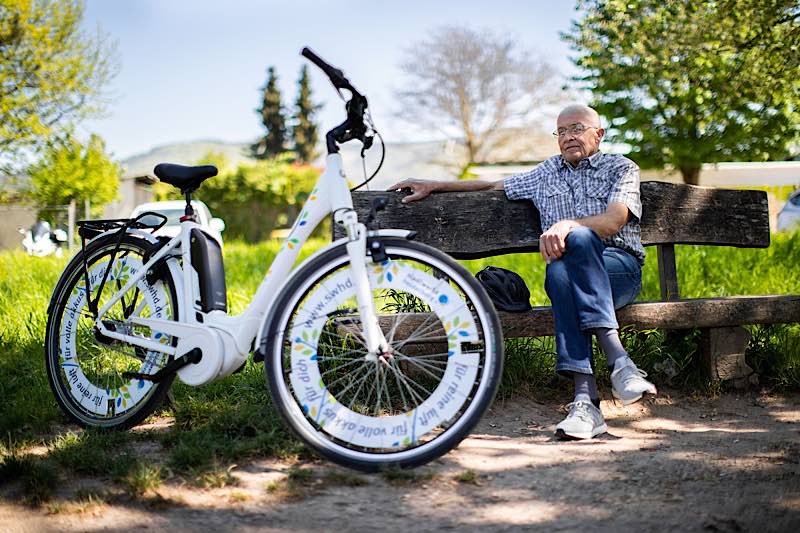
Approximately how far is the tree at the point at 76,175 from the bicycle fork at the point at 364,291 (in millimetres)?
18653

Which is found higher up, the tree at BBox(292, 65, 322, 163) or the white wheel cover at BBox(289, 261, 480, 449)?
the tree at BBox(292, 65, 322, 163)

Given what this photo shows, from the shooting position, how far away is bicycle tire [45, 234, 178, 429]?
3.56 meters

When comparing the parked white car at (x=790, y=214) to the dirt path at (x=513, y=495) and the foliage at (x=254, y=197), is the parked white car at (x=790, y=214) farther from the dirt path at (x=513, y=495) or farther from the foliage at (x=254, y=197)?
the foliage at (x=254, y=197)

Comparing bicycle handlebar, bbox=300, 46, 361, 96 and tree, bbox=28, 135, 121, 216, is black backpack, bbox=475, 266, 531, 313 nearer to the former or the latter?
bicycle handlebar, bbox=300, 46, 361, 96

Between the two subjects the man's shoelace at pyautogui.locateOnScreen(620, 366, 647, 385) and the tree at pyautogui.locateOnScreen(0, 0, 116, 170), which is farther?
the tree at pyautogui.locateOnScreen(0, 0, 116, 170)

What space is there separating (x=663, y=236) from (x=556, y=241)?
1286mm

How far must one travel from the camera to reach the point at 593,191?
3.96 meters

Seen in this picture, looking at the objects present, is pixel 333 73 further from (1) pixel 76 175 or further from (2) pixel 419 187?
(1) pixel 76 175

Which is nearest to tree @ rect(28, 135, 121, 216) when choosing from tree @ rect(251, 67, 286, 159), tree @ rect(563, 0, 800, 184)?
tree @ rect(563, 0, 800, 184)

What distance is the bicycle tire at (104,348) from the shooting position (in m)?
3.56

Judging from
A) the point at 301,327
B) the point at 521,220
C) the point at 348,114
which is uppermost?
the point at 348,114

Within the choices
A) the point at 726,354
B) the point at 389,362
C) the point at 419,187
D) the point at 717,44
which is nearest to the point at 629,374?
the point at 389,362

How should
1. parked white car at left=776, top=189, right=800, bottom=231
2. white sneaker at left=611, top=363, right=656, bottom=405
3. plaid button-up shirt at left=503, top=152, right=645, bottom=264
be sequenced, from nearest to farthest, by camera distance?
white sneaker at left=611, top=363, right=656, bottom=405, plaid button-up shirt at left=503, top=152, right=645, bottom=264, parked white car at left=776, top=189, right=800, bottom=231

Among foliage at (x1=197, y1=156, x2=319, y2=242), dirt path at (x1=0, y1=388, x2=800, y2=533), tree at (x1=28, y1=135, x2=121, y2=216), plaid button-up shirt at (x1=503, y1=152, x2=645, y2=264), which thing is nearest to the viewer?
dirt path at (x1=0, y1=388, x2=800, y2=533)
